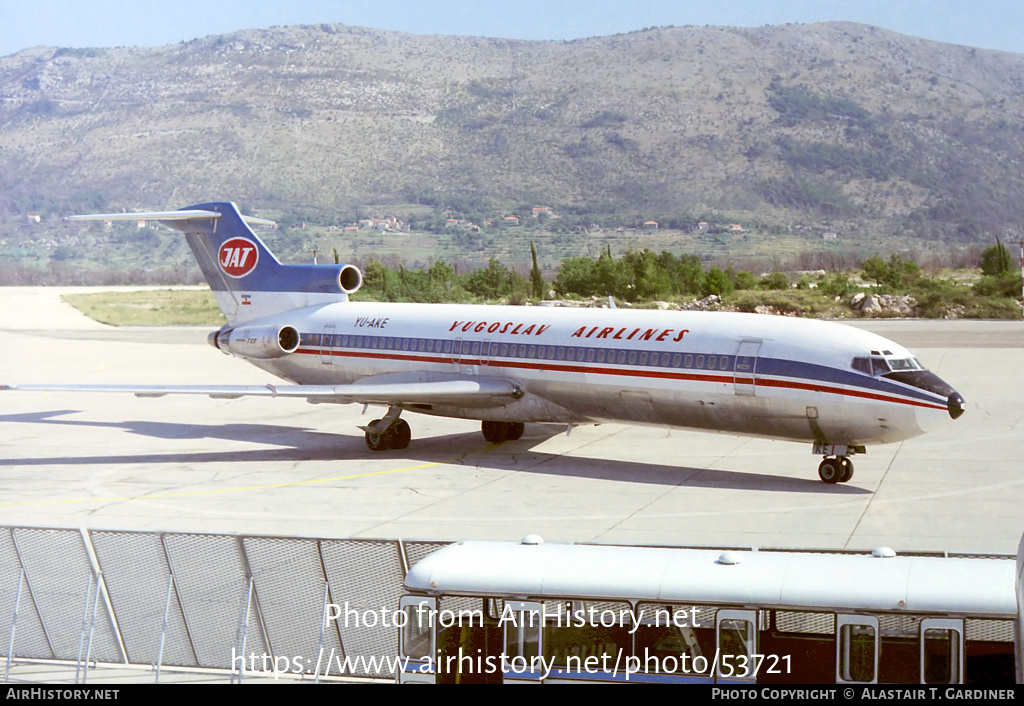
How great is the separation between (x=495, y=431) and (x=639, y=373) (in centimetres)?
579

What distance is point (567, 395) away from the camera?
25.1 m

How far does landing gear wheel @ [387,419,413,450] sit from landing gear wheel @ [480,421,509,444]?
1.87m

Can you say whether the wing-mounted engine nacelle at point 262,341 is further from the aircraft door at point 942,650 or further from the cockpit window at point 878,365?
the aircraft door at point 942,650

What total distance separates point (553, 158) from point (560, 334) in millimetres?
164085

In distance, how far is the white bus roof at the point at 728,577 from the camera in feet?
33.2

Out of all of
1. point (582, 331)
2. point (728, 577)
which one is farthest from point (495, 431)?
point (728, 577)

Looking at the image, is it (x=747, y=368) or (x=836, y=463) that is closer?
(x=747, y=368)

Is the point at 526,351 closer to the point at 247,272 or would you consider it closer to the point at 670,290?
the point at 247,272

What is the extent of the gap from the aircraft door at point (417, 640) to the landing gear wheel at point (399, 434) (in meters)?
16.4

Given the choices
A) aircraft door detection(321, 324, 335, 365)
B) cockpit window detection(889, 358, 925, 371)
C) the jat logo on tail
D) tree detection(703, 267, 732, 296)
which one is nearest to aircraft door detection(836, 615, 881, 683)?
cockpit window detection(889, 358, 925, 371)

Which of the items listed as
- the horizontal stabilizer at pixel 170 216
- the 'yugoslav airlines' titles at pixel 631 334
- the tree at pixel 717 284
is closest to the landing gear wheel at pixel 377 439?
the 'yugoslav airlines' titles at pixel 631 334

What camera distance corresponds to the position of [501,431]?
93.5 ft

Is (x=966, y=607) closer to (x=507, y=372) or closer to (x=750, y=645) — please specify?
(x=750, y=645)

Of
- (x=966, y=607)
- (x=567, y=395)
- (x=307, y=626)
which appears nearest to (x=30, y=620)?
→ (x=307, y=626)
